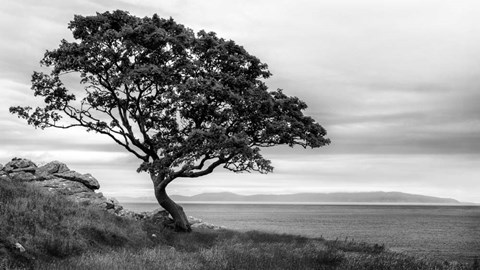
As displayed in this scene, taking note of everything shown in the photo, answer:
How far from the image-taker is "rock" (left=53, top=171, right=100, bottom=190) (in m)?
34.6

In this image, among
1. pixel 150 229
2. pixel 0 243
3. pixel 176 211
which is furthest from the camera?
pixel 176 211

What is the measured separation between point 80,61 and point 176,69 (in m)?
6.61

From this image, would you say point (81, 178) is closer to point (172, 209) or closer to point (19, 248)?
point (172, 209)

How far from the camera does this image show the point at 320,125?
34750mm

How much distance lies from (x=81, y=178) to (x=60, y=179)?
1544 mm

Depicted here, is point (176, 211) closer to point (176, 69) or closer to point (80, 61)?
point (176, 69)

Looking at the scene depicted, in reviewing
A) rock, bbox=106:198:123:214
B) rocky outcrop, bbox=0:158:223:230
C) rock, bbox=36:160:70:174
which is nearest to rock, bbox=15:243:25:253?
rocky outcrop, bbox=0:158:223:230

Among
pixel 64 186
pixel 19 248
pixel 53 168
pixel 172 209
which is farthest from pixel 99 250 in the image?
pixel 53 168

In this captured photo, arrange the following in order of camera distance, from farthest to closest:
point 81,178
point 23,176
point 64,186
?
point 81,178
point 64,186
point 23,176

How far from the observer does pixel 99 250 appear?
64.1 feet

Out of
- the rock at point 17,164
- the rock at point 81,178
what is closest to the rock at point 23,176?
the rock at point 17,164

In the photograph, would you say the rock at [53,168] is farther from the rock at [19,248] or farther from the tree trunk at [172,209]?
the rock at [19,248]

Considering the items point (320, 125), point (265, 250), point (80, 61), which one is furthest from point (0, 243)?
point (320, 125)

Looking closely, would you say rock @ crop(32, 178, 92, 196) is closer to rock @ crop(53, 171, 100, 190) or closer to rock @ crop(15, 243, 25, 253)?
rock @ crop(53, 171, 100, 190)
